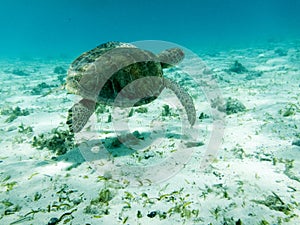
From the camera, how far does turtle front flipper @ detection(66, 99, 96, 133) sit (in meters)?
4.58

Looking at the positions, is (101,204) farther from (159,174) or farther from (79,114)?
(79,114)

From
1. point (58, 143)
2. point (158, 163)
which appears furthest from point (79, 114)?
point (158, 163)

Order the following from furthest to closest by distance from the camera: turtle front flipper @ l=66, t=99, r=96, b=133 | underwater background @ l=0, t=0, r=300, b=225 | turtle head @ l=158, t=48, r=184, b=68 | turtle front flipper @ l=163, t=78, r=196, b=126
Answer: turtle head @ l=158, t=48, r=184, b=68 → turtle front flipper @ l=163, t=78, r=196, b=126 → turtle front flipper @ l=66, t=99, r=96, b=133 → underwater background @ l=0, t=0, r=300, b=225

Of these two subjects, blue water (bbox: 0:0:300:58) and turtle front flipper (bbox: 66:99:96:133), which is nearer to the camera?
turtle front flipper (bbox: 66:99:96:133)

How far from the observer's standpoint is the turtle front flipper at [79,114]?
458cm

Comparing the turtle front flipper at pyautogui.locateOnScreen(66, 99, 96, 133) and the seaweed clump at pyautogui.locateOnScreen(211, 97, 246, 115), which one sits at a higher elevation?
the seaweed clump at pyautogui.locateOnScreen(211, 97, 246, 115)

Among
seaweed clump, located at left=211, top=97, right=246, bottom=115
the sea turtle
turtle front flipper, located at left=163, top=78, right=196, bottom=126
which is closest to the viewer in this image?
the sea turtle

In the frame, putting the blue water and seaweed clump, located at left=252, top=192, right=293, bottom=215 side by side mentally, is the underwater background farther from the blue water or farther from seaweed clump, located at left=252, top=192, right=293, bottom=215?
the blue water

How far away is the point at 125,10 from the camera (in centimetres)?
14000

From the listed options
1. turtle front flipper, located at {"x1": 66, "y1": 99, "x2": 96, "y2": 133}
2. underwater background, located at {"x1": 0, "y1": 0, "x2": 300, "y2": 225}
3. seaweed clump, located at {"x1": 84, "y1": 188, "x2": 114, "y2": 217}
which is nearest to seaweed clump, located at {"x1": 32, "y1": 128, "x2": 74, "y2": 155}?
underwater background, located at {"x1": 0, "y1": 0, "x2": 300, "y2": 225}

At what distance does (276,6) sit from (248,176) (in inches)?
7519

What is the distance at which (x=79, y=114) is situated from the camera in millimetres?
4711

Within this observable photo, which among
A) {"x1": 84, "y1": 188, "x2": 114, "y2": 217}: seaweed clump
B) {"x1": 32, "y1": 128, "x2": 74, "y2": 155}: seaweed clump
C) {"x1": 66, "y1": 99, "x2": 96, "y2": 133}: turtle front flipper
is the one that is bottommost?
{"x1": 84, "y1": 188, "x2": 114, "y2": 217}: seaweed clump

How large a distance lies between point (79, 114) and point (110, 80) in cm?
102
